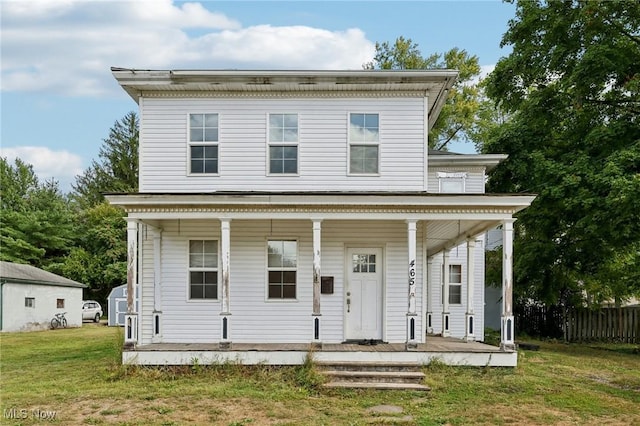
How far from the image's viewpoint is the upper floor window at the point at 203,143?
41.9 ft

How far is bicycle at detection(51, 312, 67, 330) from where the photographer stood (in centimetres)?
2635

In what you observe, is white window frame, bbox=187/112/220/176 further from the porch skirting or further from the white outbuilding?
the white outbuilding

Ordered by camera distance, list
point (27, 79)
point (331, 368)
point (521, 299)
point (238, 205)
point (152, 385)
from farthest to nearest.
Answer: point (27, 79), point (521, 299), point (238, 205), point (331, 368), point (152, 385)

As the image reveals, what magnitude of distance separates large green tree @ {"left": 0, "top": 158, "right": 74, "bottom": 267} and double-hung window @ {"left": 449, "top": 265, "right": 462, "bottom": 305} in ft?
96.7

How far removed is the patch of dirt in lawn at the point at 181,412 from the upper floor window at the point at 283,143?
222 inches

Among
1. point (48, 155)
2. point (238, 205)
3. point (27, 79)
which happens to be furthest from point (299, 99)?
point (48, 155)

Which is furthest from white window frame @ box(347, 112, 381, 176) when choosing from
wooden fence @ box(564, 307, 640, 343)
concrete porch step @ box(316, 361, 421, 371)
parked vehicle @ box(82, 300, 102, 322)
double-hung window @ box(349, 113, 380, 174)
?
parked vehicle @ box(82, 300, 102, 322)

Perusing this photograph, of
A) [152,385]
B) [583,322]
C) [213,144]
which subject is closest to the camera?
[152,385]

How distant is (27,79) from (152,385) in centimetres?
2501

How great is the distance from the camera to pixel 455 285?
58.0ft

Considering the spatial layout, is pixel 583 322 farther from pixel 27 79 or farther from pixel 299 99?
pixel 27 79

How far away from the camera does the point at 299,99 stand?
1280cm

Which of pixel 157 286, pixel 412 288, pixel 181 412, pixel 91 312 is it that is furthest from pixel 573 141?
pixel 91 312

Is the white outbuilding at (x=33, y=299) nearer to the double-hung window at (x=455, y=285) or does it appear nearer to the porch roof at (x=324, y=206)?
the porch roof at (x=324, y=206)
